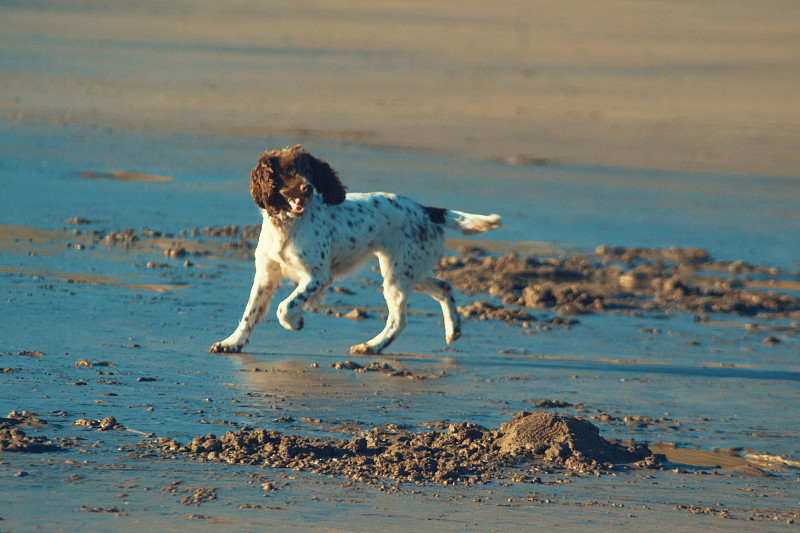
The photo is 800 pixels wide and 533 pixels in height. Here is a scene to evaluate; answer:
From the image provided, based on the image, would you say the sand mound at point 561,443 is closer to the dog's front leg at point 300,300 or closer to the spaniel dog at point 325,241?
the dog's front leg at point 300,300

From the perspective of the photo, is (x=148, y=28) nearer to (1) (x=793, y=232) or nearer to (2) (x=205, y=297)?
(1) (x=793, y=232)

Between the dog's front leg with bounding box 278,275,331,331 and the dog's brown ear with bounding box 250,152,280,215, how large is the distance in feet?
1.76

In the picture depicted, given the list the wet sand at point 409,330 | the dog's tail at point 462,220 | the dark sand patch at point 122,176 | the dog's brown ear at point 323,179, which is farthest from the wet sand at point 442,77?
the dog's brown ear at point 323,179

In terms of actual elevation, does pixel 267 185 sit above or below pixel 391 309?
above

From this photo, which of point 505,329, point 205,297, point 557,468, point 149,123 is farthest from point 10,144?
point 557,468

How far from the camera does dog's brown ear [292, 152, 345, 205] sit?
8.40 m

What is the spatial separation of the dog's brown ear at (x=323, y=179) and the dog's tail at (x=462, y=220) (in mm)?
1054

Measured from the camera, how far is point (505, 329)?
367 inches

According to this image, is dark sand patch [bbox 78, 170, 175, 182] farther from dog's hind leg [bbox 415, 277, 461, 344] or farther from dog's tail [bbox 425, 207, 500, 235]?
dog's hind leg [bbox 415, 277, 461, 344]

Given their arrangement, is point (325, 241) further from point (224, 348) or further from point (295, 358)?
point (224, 348)

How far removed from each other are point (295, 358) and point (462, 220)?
2.13 meters

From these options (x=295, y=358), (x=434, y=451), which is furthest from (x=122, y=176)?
(x=434, y=451)

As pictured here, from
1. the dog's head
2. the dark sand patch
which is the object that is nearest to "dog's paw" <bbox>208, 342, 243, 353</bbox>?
the dog's head

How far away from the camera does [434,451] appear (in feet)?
18.7
